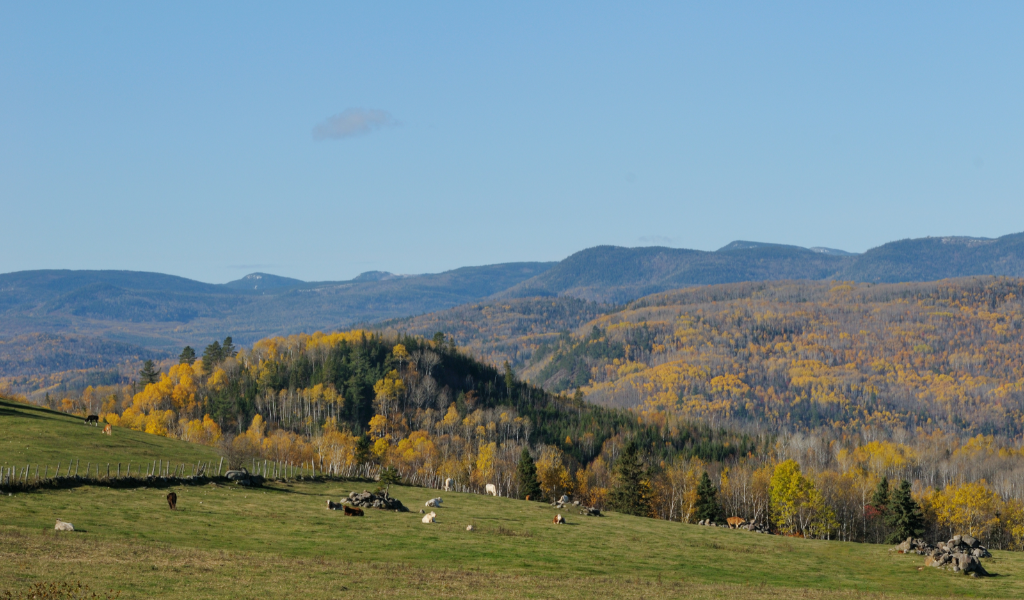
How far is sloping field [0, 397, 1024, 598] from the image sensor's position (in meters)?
50.5

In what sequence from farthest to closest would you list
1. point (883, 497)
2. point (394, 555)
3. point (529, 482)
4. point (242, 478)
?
point (529, 482)
point (883, 497)
point (242, 478)
point (394, 555)

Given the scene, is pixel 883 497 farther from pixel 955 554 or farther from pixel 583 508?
pixel 955 554

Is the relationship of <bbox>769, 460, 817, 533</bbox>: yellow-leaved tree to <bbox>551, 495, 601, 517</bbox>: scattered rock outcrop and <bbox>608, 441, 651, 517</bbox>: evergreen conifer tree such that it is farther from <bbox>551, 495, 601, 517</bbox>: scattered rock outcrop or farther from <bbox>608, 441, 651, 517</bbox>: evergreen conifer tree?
<bbox>551, 495, 601, 517</bbox>: scattered rock outcrop

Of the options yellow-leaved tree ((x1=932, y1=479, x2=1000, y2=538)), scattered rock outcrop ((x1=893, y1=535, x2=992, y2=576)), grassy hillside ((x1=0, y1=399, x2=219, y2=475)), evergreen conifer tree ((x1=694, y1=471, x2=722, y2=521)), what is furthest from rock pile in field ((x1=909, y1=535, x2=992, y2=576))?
yellow-leaved tree ((x1=932, y1=479, x2=1000, y2=538))

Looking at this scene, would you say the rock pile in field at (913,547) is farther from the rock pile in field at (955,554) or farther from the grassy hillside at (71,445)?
the grassy hillside at (71,445)

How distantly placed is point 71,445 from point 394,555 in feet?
179

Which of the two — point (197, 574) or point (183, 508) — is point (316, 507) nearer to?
point (183, 508)

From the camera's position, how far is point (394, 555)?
65.5 metres

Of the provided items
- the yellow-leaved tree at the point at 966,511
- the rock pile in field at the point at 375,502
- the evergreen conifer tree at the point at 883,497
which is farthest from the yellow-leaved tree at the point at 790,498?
the rock pile in field at the point at 375,502

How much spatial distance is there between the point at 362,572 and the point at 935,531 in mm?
137919

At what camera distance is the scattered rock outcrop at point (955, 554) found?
252 feet

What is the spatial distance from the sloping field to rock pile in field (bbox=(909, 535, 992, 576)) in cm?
158

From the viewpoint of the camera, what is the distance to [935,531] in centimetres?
16312

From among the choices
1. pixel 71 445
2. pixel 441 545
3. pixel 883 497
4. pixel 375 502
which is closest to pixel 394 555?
pixel 441 545
